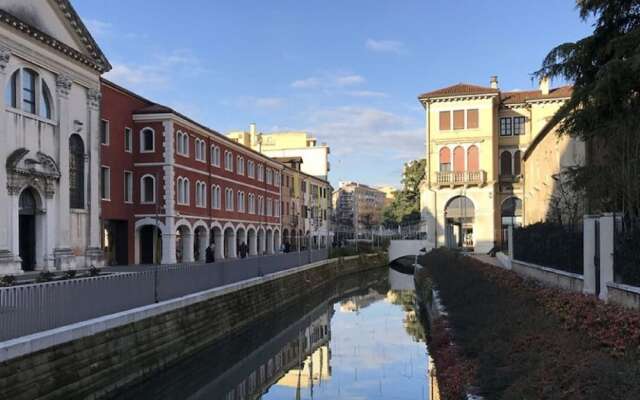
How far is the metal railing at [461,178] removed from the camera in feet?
178

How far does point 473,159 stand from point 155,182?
1240 inches

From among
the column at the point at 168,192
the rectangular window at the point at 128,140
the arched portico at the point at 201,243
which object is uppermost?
the rectangular window at the point at 128,140

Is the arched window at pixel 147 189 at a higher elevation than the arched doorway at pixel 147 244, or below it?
higher

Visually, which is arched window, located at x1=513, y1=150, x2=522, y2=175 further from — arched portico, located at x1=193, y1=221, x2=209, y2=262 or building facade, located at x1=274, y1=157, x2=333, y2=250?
arched portico, located at x1=193, y1=221, x2=209, y2=262

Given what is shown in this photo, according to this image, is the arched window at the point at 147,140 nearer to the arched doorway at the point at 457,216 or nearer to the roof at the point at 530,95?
the arched doorway at the point at 457,216

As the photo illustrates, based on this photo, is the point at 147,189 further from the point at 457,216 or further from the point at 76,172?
the point at 457,216

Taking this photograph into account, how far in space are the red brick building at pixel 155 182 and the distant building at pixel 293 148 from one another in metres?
34.6

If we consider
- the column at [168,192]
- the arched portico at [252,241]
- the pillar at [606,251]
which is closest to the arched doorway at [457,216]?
the arched portico at [252,241]

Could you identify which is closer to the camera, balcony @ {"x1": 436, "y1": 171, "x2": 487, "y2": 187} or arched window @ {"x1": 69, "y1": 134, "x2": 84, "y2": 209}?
arched window @ {"x1": 69, "y1": 134, "x2": 84, "y2": 209}

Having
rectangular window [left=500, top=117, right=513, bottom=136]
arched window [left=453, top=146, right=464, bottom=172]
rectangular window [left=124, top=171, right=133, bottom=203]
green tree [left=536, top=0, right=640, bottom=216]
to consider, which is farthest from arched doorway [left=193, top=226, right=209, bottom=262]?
rectangular window [left=500, top=117, right=513, bottom=136]

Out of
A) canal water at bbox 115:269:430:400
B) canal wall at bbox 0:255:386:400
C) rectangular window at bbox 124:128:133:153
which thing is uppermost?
rectangular window at bbox 124:128:133:153

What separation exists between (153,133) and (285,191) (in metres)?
27.9

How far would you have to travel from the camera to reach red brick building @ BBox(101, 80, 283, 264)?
107 feet

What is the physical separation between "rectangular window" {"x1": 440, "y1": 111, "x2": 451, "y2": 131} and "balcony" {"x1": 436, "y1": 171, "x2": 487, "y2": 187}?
4.17 metres
